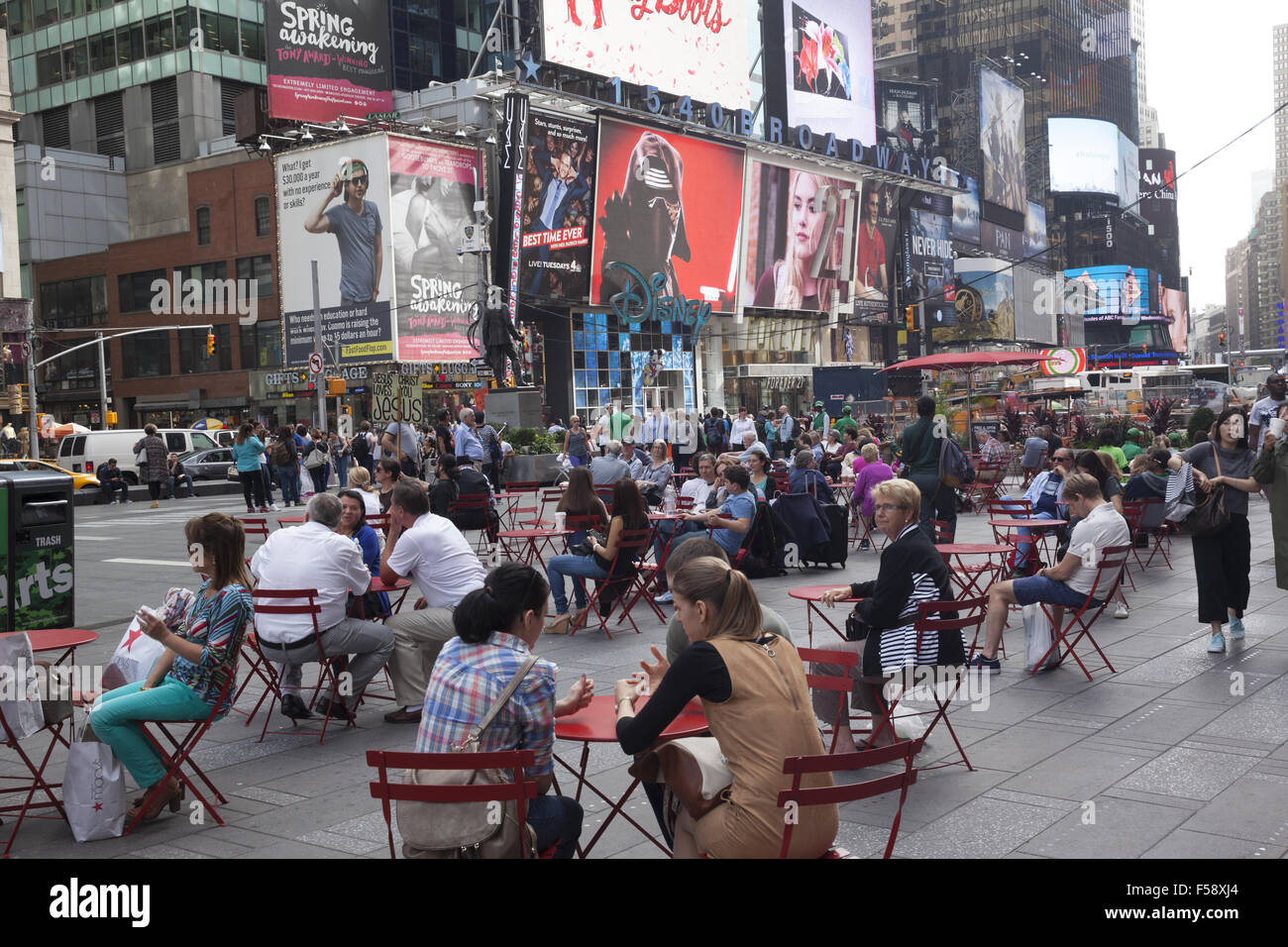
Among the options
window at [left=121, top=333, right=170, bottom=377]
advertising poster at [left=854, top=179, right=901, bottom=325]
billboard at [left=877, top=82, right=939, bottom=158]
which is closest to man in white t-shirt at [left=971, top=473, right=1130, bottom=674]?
window at [left=121, top=333, right=170, bottom=377]

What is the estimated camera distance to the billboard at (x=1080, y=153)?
383 ft

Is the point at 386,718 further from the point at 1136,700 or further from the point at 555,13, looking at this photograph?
the point at 555,13

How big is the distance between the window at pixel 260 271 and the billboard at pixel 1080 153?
88.6m

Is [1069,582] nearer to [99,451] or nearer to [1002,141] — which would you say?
[99,451]

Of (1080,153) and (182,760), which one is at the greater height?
(1080,153)

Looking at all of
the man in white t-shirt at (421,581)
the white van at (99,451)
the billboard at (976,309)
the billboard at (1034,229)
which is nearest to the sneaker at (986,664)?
the man in white t-shirt at (421,581)

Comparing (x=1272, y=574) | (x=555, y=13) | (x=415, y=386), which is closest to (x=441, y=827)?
(x=1272, y=574)

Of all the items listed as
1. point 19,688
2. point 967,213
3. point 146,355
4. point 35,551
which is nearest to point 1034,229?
point 967,213

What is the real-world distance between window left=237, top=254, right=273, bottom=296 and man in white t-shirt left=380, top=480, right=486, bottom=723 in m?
45.0

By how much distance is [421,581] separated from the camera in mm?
7664

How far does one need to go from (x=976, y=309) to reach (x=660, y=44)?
46855mm

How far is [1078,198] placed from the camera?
411 feet

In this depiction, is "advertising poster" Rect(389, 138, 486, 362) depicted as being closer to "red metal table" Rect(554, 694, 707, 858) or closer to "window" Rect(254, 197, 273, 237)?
"window" Rect(254, 197, 273, 237)

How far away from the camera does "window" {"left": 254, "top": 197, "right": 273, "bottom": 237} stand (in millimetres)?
49812
